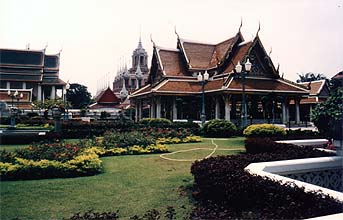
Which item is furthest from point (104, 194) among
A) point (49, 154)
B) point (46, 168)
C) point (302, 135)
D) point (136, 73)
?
point (136, 73)

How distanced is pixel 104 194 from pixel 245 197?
2447 millimetres

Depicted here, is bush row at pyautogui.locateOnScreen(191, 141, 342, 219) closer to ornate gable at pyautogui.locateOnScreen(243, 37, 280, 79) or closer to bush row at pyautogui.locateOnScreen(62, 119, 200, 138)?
bush row at pyautogui.locateOnScreen(62, 119, 200, 138)

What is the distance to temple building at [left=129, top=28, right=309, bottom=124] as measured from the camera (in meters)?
24.2

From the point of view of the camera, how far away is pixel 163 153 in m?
10.3

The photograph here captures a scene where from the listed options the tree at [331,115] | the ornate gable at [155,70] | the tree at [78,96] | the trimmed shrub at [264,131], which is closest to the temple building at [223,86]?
the ornate gable at [155,70]

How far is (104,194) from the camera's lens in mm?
5402

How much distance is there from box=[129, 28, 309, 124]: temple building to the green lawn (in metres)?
16.2

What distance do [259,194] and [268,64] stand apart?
23512mm

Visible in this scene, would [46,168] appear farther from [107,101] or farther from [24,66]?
[24,66]

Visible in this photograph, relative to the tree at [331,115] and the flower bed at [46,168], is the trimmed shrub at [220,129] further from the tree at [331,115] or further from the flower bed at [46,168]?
the flower bed at [46,168]

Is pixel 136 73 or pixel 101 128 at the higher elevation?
pixel 136 73

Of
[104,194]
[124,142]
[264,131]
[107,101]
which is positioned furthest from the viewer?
[107,101]

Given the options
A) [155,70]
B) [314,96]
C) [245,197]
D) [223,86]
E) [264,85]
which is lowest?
[245,197]

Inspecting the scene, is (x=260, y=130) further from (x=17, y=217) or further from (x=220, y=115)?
(x=220, y=115)
